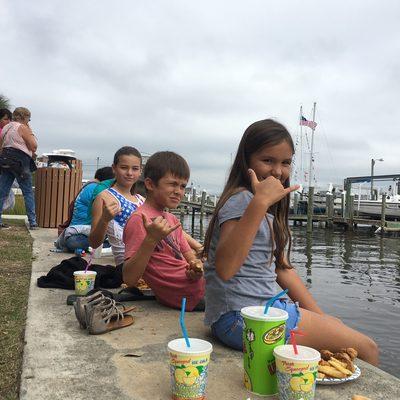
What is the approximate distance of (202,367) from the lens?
1.83 m

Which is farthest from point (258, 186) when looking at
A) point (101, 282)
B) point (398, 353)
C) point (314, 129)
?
point (314, 129)

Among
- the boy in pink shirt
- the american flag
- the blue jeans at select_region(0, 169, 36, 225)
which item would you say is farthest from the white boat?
the boy in pink shirt

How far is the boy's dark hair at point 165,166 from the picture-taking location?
317cm

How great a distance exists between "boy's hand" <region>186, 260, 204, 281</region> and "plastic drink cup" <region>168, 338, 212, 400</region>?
3.76 feet

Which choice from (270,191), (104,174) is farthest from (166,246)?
(104,174)

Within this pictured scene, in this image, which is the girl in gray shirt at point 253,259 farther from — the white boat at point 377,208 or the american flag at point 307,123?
the american flag at point 307,123

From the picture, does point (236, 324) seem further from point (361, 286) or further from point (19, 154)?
point (361, 286)

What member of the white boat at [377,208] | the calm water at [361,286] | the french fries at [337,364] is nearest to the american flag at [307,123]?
the white boat at [377,208]

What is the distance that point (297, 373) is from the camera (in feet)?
5.88

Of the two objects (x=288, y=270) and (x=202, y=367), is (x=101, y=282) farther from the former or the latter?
(x=202, y=367)

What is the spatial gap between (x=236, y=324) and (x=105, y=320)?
844 mm

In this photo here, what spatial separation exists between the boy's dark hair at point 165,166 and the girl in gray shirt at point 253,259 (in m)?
0.62

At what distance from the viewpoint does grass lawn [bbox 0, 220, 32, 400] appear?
7.29 ft

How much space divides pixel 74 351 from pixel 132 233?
0.92m
